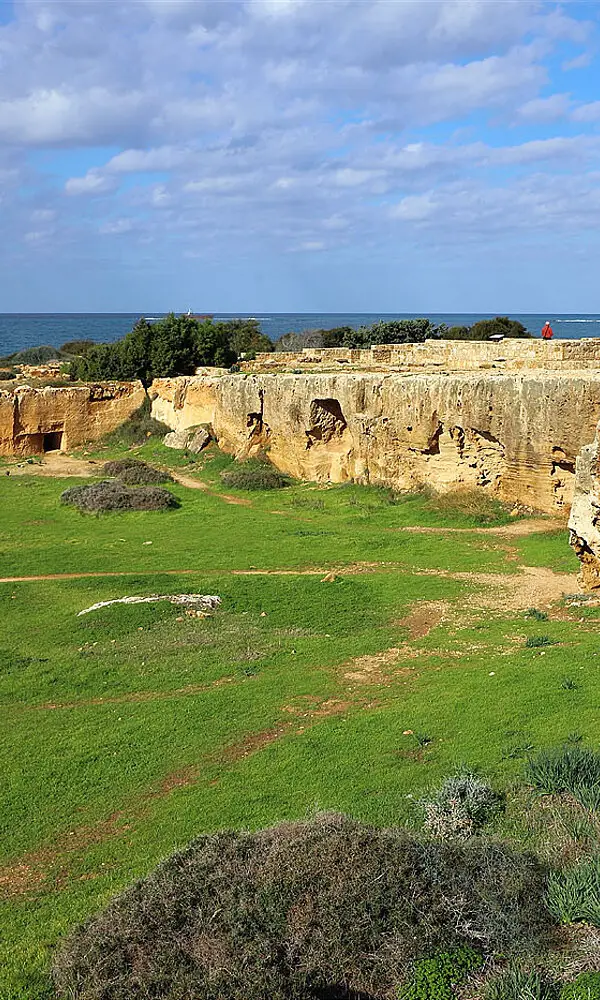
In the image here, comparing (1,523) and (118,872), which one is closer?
(118,872)

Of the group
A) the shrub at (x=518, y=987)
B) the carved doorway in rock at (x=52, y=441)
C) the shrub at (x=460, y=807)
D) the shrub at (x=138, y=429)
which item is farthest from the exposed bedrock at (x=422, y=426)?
the shrub at (x=518, y=987)

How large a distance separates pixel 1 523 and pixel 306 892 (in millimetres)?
18702

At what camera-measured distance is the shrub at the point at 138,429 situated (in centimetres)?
3406

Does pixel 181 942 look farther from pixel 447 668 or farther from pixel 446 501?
pixel 446 501

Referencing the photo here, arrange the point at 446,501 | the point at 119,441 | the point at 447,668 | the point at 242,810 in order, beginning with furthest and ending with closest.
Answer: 1. the point at 119,441
2. the point at 446,501
3. the point at 447,668
4. the point at 242,810

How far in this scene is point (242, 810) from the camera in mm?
7625

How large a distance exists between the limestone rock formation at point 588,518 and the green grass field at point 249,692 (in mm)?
735

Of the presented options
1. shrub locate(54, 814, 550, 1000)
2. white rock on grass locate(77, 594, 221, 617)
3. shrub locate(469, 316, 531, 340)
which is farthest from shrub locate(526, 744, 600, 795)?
shrub locate(469, 316, 531, 340)

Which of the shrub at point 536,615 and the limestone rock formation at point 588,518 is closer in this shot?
the shrub at point 536,615

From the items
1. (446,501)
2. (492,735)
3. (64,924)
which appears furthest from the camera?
(446,501)

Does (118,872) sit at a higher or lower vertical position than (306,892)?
lower

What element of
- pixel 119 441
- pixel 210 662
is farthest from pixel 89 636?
pixel 119 441

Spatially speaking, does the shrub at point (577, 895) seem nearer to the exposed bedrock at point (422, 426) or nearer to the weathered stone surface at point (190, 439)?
the exposed bedrock at point (422, 426)

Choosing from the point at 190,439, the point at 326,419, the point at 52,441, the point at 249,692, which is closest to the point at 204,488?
the point at 326,419
